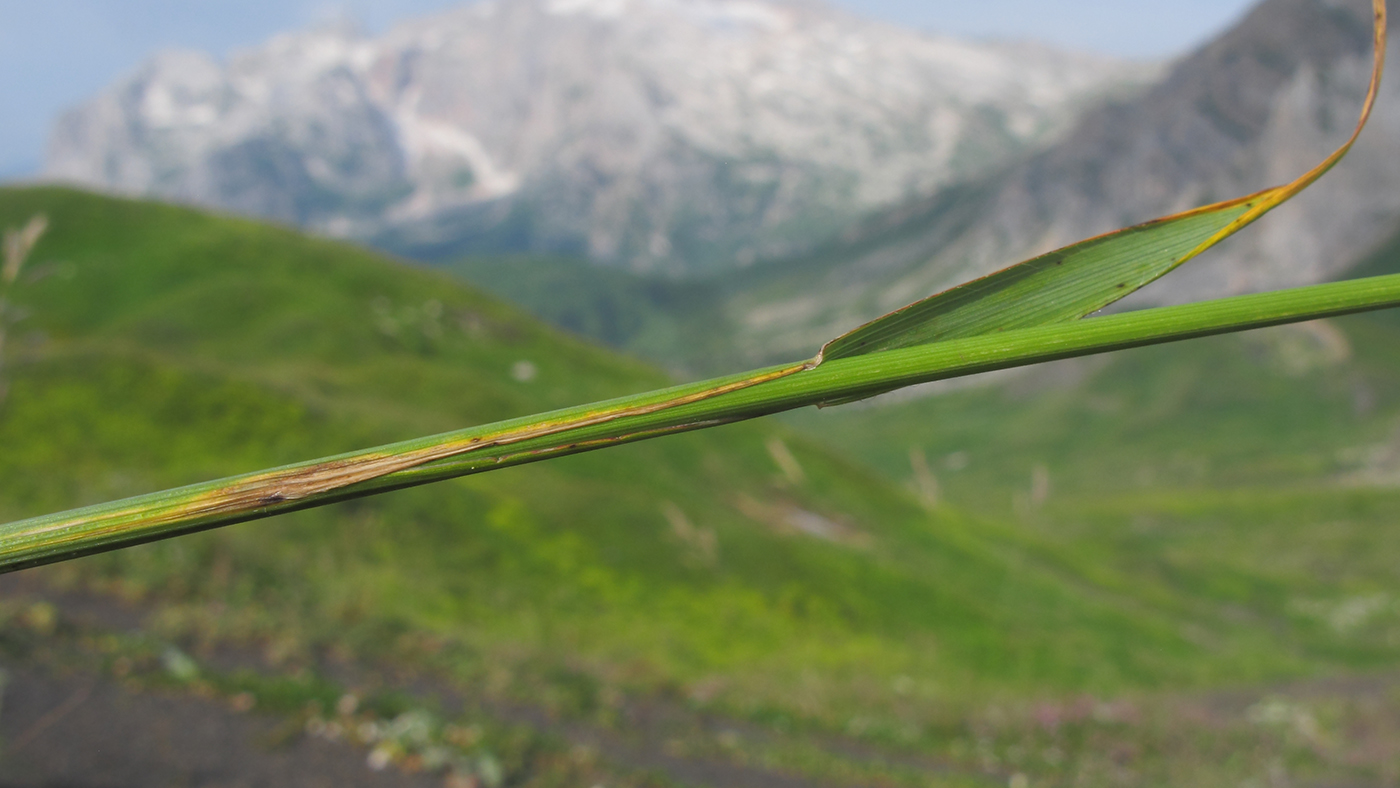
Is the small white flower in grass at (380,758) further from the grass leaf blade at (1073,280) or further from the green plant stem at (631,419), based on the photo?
the grass leaf blade at (1073,280)

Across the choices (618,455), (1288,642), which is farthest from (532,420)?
(1288,642)

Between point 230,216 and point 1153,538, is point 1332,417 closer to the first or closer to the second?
point 1153,538

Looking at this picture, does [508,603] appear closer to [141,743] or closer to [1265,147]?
[141,743]

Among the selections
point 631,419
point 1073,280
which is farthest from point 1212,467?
point 631,419

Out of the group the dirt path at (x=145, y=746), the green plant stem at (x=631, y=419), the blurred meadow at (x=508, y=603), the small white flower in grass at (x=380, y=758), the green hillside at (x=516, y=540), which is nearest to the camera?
the green plant stem at (x=631, y=419)

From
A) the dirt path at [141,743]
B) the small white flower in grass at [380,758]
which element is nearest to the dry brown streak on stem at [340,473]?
the dirt path at [141,743]
